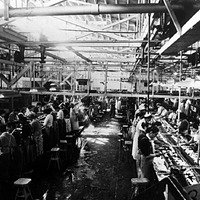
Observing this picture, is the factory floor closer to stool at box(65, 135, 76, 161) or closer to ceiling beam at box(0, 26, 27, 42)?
stool at box(65, 135, 76, 161)

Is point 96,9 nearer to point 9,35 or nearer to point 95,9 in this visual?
point 95,9

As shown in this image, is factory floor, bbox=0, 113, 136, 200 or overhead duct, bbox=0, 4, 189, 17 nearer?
overhead duct, bbox=0, 4, 189, 17

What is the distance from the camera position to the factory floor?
6.21 meters

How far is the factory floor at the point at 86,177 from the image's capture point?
6215mm

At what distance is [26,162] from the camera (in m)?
7.43

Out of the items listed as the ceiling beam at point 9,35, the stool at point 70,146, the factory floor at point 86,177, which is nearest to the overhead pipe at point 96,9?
the ceiling beam at point 9,35

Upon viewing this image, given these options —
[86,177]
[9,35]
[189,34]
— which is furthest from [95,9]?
[86,177]

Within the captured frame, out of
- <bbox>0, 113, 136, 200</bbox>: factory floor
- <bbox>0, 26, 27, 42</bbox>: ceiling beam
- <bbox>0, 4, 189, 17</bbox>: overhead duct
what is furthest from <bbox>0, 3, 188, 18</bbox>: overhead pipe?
<bbox>0, 113, 136, 200</bbox>: factory floor

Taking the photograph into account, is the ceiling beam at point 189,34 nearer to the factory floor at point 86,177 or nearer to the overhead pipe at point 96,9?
the overhead pipe at point 96,9

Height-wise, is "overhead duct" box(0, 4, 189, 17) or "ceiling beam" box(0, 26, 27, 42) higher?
"ceiling beam" box(0, 26, 27, 42)

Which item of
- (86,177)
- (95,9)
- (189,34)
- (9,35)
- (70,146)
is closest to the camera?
(189,34)

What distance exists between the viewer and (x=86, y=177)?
7.39m

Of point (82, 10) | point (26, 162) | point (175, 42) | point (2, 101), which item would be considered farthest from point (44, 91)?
point (175, 42)

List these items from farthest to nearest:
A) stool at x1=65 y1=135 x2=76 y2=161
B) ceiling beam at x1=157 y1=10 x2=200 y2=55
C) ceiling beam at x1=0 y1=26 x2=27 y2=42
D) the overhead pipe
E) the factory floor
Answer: stool at x1=65 y1=135 x2=76 y2=161 < ceiling beam at x1=0 y1=26 x2=27 y2=42 < the factory floor < the overhead pipe < ceiling beam at x1=157 y1=10 x2=200 y2=55
